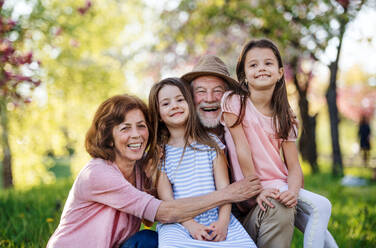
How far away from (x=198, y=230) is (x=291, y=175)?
0.90 metres

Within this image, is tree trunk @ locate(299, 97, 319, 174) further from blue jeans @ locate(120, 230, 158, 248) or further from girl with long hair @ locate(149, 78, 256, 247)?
blue jeans @ locate(120, 230, 158, 248)

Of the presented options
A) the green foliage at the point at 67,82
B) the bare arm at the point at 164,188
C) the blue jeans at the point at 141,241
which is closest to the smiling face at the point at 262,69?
the bare arm at the point at 164,188

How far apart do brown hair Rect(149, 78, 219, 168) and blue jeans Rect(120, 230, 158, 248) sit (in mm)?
708

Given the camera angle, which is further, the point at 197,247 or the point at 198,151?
the point at 198,151

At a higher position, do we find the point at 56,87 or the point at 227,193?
the point at 56,87

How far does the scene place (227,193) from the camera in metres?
2.55

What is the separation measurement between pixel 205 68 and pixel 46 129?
846cm

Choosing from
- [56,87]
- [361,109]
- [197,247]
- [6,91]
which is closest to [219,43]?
[56,87]

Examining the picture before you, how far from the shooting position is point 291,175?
2766 mm

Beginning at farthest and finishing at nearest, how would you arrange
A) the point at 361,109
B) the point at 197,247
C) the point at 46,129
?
1. the point at 361,109
2. the point at 46,129
3. the point at 197,247

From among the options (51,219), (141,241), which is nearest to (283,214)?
(141,241)

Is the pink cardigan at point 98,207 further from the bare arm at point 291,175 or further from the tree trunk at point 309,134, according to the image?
the tree trunk at point 309,134

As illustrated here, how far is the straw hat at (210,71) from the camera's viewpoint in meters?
3.03

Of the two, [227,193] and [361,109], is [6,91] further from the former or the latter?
[361,109]
